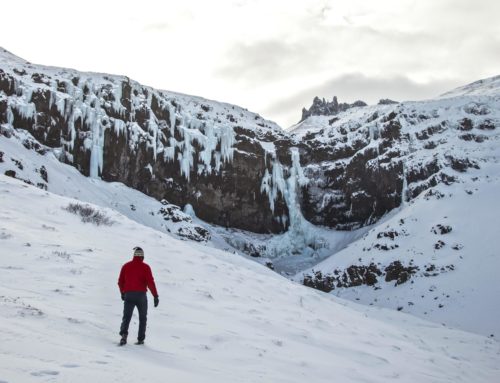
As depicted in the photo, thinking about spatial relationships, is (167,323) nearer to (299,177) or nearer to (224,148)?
(224,148)

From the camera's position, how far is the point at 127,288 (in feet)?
27.9

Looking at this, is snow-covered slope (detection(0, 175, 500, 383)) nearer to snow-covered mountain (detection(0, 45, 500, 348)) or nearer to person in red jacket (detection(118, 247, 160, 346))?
person in red jacket (detection(118, 247, 160, 346))

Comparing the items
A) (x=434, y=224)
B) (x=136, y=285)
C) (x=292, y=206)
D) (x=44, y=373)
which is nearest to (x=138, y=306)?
(x=136, y=285)

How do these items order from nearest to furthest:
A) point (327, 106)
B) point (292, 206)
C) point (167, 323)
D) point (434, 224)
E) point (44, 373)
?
point (44, 373), point (167, 323), point (434, 224), point (292, 206), point (327, 106)

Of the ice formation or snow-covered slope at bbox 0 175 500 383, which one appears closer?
snow-covered slope at bbox 0 175 500 383

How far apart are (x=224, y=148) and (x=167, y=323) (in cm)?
5837

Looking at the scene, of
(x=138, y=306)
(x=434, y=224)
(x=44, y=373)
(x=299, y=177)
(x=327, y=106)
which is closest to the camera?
(x=44, y=373)

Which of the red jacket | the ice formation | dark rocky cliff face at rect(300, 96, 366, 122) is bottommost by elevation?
the red jacket

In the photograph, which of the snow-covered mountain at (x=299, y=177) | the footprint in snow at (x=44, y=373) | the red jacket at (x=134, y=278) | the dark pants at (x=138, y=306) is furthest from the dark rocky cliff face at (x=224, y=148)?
the footprint in snow at (x=44, y=373)

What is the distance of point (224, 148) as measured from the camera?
2670 inches

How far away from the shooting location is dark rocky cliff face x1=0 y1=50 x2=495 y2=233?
53250mm

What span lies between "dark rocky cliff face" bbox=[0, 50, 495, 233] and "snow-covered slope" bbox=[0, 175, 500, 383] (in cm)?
3381

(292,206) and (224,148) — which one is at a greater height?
(224,148)

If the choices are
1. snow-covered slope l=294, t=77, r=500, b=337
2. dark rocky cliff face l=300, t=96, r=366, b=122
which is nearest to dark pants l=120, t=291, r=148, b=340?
snow-covered slope l=294, t=77, r=500, b=337
